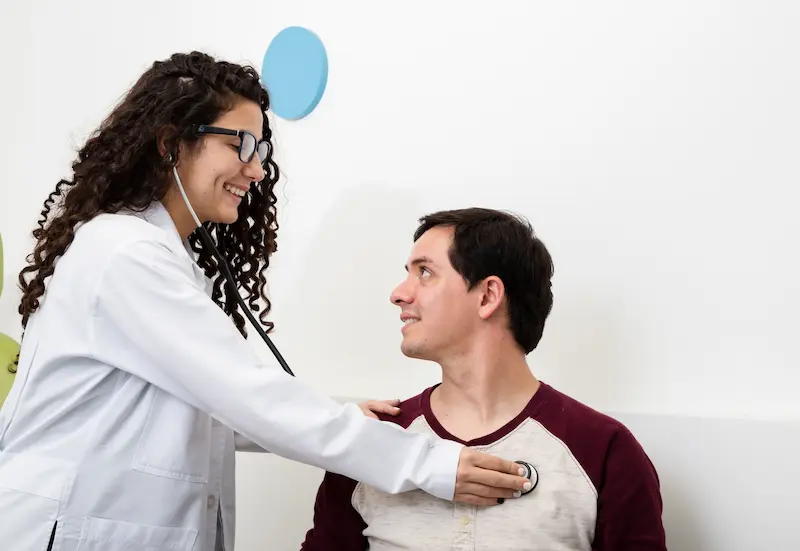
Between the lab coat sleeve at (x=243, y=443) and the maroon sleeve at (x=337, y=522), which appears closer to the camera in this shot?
the maroon sleeve at (x=337, y=522)

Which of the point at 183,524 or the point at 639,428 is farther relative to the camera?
the point at 639,428

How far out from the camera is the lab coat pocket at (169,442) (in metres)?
1.30

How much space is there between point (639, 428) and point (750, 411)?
0.61ft

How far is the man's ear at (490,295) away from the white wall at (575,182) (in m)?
0.26

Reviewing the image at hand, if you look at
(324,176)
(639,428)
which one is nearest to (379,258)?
(324,176)

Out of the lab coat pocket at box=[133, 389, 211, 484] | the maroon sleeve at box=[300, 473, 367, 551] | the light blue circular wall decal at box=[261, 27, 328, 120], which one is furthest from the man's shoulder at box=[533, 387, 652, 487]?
the light blue circular wall decal at box=[261, 27, 328, 120]

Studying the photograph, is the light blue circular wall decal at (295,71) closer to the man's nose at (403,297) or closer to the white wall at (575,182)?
the white wall at (575,182)

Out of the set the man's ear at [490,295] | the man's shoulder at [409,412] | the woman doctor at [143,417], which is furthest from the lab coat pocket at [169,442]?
the man's ear at [490,295]

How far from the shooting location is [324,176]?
2.08 metres

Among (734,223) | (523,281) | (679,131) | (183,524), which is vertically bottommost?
(183,524)

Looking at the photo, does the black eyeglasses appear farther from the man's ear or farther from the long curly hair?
the man's ear

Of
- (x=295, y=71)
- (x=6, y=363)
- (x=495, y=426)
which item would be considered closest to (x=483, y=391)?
(x=495, y=426)

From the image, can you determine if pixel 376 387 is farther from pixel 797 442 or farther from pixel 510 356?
pixel 797 442

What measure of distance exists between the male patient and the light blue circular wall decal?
73 cm
